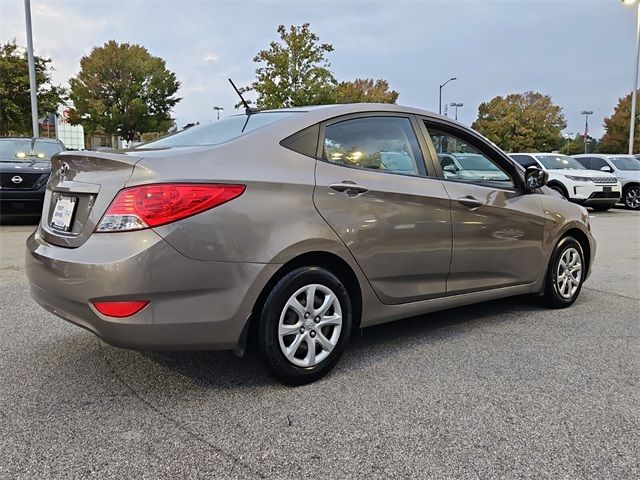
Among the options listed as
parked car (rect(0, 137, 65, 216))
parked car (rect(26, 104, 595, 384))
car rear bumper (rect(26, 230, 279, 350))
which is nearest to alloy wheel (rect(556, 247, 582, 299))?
parked car (rect(26, 104, 595, 384))

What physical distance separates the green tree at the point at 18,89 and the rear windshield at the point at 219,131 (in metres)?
27.1

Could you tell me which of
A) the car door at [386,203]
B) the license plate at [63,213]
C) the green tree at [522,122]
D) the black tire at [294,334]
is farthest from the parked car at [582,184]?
the green tree at [522,122]

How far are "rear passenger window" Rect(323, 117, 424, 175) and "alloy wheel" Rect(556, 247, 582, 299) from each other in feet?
6.16

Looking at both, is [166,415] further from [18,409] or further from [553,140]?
[553,140]

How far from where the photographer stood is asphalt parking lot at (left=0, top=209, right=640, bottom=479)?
231 centimetres

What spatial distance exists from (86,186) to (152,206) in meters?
0.46

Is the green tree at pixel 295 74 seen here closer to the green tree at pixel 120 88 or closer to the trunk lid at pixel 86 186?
the green tree at pixel 120 88

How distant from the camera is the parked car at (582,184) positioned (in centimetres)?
1482

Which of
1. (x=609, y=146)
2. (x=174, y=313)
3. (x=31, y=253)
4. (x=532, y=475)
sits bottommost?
(x=532, y=475)

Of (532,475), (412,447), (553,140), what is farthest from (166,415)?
(553,140)

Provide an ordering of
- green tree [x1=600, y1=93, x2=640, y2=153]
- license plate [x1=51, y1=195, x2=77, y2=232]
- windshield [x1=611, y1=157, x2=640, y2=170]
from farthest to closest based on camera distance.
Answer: green tree [x1=600, y1=93, x2=640, y2=153] → windshield [x1=611, y1=157, x2=640, y2=170] → license plate [x1=51, y1=195, x2=77, y2=232]

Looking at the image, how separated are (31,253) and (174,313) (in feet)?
3.40

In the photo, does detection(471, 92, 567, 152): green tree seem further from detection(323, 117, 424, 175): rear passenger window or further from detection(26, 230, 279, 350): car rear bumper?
detection(26, 230, 279, 350): car rear bumper

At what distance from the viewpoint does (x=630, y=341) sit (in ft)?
13.0
